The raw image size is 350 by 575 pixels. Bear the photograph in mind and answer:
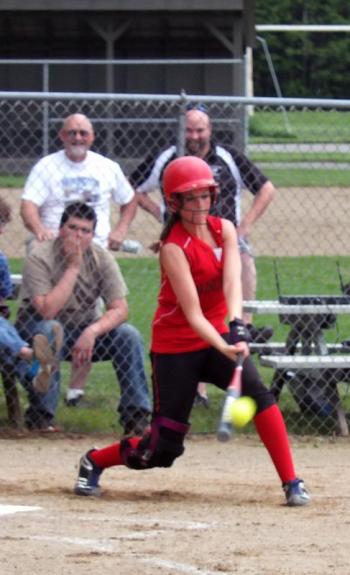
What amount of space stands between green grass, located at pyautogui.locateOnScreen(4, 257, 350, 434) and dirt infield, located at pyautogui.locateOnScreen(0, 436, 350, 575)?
351mm

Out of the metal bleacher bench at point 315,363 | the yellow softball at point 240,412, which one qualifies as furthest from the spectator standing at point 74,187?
the yellow softball at point 240,412

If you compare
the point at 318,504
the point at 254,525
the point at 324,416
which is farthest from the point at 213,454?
the point at 254,525

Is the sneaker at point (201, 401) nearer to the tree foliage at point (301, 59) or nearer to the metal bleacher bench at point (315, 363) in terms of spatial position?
the metal bleacher bench at point (315, 363)

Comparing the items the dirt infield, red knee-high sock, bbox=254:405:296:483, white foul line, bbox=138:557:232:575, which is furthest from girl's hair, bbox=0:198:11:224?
white foul line, bbox=138:557:232:575

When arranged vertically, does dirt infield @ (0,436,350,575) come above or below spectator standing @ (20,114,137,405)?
below

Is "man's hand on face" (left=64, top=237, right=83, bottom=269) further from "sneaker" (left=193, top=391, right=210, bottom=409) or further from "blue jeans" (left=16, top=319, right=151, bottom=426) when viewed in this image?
"sneaker" (left=193, top=391, right=210, bottom=409)

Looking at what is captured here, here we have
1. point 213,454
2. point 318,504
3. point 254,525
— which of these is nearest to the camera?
point 254,525

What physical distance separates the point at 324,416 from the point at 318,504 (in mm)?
2560

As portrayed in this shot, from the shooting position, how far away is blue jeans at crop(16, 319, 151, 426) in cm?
921

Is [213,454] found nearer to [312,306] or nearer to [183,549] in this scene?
[312,306]

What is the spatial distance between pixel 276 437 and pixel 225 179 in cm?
300

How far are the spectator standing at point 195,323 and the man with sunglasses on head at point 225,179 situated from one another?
8.26ft

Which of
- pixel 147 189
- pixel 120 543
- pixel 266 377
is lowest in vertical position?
pixel 266 377

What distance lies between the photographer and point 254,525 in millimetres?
6773
